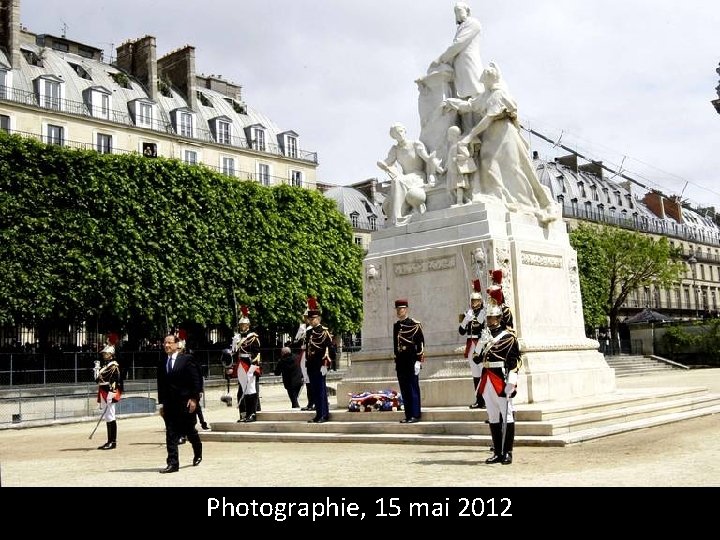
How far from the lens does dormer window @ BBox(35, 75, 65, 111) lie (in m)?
47.4

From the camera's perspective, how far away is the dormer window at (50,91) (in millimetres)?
47375

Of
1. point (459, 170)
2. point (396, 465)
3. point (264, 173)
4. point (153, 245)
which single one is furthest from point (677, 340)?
point (396, 465)

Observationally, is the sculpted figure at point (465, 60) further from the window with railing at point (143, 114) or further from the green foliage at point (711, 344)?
the window with railing at point (143, 114)

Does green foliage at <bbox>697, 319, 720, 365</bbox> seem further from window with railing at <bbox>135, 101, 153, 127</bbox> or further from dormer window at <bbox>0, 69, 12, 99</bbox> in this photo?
dormer window at <bbox>0, 69, 12, 99</bbox>

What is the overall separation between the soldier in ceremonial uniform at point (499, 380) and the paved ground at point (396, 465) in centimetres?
32

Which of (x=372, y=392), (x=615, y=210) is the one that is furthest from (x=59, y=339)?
(x=615, y=210)

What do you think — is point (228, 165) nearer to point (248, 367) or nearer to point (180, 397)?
point (248, 367)

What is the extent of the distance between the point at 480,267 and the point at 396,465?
17.9ft

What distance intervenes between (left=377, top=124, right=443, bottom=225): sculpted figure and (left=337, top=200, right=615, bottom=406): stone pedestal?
0.49 m

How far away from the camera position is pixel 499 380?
9.80 meters

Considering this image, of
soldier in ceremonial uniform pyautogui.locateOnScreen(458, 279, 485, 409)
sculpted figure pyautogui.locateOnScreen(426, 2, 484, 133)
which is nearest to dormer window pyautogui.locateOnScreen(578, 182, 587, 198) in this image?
sculpted figure pyautogui.locateOnScreen(426, 2, 484, 133)
